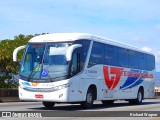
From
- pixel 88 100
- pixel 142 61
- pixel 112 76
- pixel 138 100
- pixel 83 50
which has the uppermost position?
pixel 83 50

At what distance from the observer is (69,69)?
17.9 m

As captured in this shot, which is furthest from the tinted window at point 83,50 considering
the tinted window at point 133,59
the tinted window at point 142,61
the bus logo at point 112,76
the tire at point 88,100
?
the tinted window at point 142,61

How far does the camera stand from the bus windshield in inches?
704

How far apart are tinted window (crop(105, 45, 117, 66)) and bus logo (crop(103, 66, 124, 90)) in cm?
31

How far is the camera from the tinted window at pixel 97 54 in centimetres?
1994

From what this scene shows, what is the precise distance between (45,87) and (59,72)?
875 mm

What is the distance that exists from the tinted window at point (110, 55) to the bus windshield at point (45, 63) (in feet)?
12.7

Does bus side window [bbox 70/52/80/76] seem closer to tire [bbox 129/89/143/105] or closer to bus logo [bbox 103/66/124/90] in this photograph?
bus logo [bbox 103/66/124/90]

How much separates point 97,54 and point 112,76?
7.94 feet

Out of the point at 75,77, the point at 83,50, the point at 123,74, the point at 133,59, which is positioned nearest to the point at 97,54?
the point at 83,50

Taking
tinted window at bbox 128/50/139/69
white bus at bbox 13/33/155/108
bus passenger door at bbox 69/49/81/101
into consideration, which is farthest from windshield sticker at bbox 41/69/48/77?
tinted window at bbox 128/50/139/69

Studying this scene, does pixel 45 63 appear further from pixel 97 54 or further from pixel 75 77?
pixel 97 54

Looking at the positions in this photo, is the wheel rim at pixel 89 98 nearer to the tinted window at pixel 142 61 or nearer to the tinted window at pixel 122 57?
the tinted window at pixel 122 57

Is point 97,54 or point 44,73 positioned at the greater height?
point 97,54
